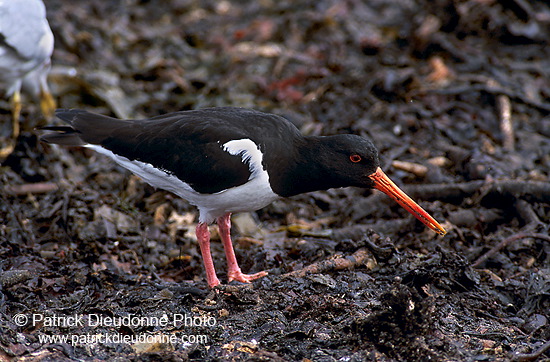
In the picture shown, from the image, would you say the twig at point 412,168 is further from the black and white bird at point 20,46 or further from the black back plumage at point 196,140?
the black and white bird at point 20,46

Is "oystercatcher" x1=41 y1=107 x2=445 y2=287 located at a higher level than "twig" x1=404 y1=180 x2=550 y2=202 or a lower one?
higher

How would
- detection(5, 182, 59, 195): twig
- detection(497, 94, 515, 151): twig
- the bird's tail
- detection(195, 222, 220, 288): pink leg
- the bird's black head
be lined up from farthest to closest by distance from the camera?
detection(497, 94, 515, 151): twig, detection(5, 182, 59, 195): twig, the bird's tail, detection(195, 222, 220, 288): pink leg, the bird's black head

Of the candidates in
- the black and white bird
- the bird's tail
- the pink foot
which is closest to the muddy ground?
the pink foot

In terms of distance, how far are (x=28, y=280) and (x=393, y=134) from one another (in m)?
4.52

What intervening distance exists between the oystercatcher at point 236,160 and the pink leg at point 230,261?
17 mm

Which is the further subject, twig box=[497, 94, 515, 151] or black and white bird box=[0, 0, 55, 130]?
twig box=[497, 94, 515, 151]

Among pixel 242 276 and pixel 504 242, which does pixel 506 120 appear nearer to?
pixel 504 242

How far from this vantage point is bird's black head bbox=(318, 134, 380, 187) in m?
4.97

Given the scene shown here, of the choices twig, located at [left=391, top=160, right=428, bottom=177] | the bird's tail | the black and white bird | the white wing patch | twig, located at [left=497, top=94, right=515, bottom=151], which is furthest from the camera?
twig, located at [left=497, top=94, right=515, bottom=151]

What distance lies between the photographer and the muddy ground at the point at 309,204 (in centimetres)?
Result: 424

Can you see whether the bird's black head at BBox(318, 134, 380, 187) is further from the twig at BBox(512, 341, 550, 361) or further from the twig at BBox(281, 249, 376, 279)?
the twig at BBox(512, 341, 550, 361)

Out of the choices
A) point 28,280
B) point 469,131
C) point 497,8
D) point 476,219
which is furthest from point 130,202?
point 497,8

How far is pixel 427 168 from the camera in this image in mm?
6887

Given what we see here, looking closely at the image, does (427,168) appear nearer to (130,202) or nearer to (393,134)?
(393,134)
